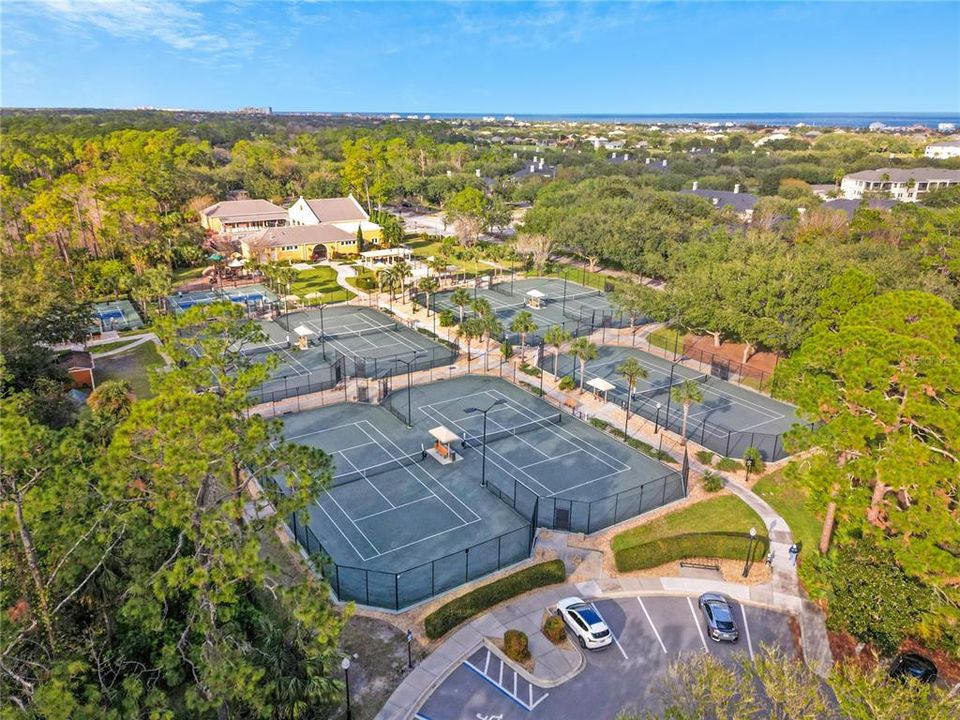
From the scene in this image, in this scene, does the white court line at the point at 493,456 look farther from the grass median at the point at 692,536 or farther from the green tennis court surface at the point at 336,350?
the green tennis court surface at the point at 336,350

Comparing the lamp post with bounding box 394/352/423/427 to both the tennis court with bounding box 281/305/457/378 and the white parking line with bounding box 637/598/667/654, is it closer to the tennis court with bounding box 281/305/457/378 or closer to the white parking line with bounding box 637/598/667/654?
the tennis court with bounding box 281/305/457/378

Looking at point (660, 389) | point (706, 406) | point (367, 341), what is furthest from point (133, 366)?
point (706, 406)

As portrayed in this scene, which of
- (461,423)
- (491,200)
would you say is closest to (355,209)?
(491,200)

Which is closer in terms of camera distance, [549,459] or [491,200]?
[549,459]

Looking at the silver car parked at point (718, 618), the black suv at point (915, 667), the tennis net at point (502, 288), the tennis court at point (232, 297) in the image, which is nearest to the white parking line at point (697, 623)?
the silver car parked at point (718, 618)

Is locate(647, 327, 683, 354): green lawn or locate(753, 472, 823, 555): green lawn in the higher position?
locate(647, 327, 683, 354): green lawn

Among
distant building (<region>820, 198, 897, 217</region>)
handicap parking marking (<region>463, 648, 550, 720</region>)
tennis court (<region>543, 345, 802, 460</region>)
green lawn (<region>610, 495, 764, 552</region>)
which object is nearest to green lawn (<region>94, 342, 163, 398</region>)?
tennis court (<region>543, 345, 802, 460</region>)

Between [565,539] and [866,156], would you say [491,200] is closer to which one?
[565,539]
